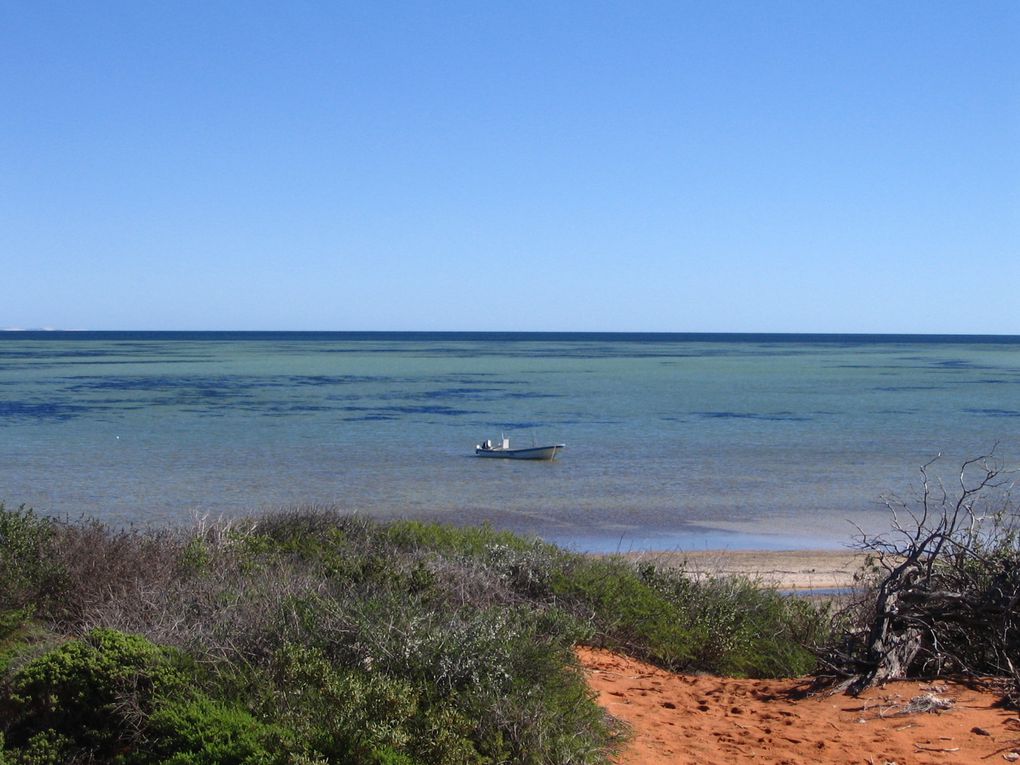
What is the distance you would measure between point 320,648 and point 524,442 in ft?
91.0

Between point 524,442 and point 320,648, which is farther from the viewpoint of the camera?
point 524,442

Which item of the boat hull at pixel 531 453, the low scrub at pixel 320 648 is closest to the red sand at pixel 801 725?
the low scrub at pixel 320 648

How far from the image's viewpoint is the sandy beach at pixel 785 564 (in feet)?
45.3

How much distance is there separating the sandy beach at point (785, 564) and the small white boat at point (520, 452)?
1224cm

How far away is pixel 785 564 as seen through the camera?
1541 centimetres

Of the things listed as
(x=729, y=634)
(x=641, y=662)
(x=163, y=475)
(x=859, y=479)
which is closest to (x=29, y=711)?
(x=641, y=662)

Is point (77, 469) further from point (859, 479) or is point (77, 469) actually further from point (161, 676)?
point (161, 676)

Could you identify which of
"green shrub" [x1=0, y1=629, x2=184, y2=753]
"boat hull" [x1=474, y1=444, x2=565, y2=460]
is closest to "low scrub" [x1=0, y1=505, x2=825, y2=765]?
"green shrub" [x1=0, y1=629, x2=184, y2=753]

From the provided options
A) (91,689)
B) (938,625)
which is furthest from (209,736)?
(938,625)

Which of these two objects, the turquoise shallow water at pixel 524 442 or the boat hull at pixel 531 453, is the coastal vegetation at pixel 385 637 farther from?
the boat hull at pixel 531 453

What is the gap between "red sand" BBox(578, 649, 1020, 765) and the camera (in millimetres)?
5844

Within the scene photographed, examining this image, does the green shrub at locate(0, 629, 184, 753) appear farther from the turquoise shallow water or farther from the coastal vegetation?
the turquoise shallow water

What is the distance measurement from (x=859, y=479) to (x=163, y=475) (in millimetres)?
16499

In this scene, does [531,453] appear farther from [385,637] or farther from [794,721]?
[385,637]
